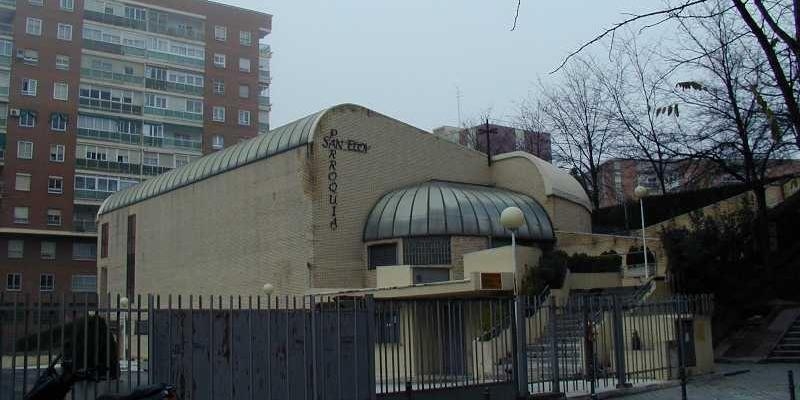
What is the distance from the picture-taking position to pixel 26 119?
57812 millimetres

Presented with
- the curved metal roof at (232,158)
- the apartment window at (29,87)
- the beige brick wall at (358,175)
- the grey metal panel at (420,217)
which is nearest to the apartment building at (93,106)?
the apartment window at (29,87)

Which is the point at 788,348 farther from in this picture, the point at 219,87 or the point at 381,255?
the point at 219,87

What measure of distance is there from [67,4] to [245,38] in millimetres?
15378

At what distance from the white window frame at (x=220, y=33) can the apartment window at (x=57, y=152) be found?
1699 cm

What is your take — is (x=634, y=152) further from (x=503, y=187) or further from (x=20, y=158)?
(x=20, y=158)

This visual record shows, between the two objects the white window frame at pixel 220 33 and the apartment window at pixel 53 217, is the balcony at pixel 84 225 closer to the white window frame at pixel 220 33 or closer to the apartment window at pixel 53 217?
the apartment window at pixel 53 217

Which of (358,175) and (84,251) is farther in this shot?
(84,251)

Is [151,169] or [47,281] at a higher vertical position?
[151,169]

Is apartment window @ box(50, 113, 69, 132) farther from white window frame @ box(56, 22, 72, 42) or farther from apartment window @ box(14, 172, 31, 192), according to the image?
white window frame @ box(56, 22, 72, 42)

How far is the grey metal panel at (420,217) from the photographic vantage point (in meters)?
31.1

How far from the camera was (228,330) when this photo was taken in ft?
36.0

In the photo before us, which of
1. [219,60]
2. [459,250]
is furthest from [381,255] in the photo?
[219,60]

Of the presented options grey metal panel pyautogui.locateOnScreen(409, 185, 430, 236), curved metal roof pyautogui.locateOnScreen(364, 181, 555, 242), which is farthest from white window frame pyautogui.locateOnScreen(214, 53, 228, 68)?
grey metal panel pyautogui.locateOnScreen(409, 185, 430, 236)

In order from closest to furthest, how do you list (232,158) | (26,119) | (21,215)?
(232,158) < (21,215) < (26,119)
